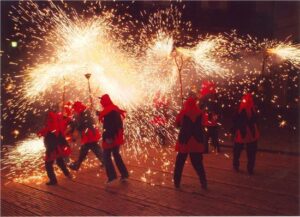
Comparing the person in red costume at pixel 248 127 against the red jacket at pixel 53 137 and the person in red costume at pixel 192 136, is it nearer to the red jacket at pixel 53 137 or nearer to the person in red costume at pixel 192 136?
the person in red costume at pixel 192 136

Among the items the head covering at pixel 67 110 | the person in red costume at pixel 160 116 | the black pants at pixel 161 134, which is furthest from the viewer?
the black pants at pixel 161 134

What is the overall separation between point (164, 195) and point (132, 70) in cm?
582

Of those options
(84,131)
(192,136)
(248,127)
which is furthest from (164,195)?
(84,131)

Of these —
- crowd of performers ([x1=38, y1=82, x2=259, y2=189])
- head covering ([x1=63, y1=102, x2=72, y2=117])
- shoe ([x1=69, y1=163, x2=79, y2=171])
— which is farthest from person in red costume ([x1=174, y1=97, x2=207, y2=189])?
head covering ([x1=63, y1=102, x2=72, y2=117])

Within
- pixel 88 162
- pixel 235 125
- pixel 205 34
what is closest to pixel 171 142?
pixel 88 162

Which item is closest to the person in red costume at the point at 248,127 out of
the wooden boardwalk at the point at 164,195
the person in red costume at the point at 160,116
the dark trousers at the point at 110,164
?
the wooden boardwalk at the point at 164,195

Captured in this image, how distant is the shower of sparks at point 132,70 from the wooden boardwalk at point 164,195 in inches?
24.4

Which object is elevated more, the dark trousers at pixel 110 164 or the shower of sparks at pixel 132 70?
the shower of sparks at pixel 132 70

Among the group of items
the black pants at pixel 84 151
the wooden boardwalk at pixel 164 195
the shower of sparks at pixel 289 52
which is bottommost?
the wooden boardwalk at pixel 164 195

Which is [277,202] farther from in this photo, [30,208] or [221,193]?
[30,208]

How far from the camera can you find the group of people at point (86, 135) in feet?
25.0

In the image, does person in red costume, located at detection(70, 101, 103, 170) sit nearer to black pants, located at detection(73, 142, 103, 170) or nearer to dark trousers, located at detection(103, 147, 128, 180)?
black pants, located at detection(73, 142, 103, 170)

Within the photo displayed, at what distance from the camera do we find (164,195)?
6742 millimetres

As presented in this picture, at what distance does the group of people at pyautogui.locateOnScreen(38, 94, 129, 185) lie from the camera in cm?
762
